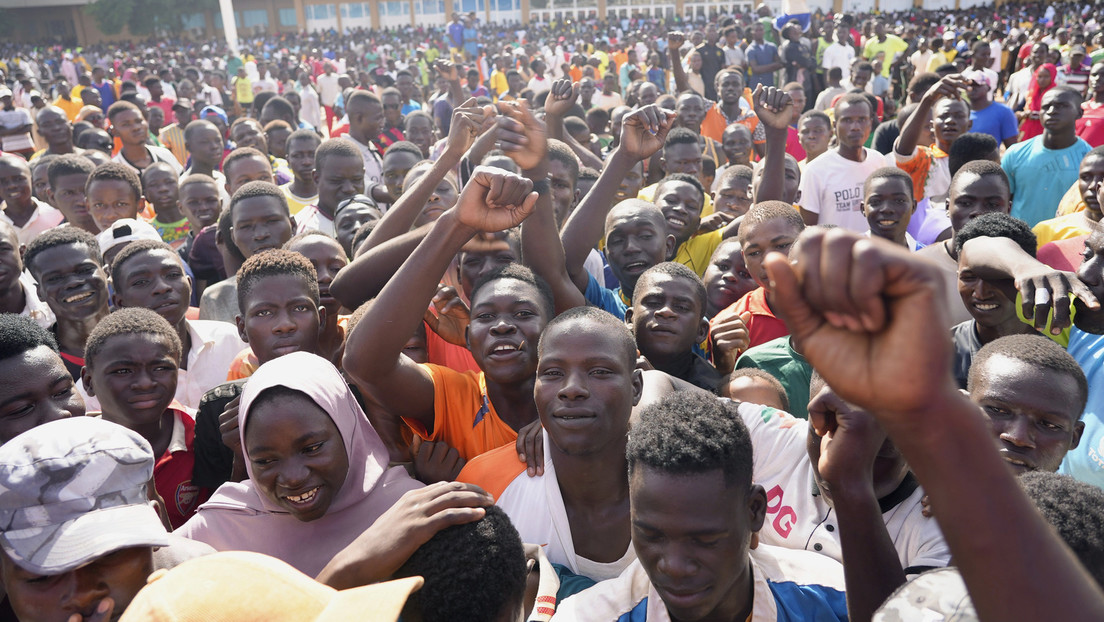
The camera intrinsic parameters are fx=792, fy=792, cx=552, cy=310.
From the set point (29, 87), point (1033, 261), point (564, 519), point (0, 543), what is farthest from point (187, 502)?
point (29, 87)

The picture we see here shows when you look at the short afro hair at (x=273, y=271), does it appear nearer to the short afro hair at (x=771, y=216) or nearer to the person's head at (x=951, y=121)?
the short afro hair at (x=771, y=216)

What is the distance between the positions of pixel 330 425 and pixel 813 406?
52.9 inches

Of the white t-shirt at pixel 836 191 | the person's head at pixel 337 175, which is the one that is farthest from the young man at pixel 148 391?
the white t-shirt at pixel 836 191

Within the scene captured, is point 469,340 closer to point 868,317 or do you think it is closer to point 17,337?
point 17,337

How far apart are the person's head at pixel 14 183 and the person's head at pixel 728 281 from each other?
193 inches

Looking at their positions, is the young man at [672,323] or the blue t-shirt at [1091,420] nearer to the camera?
the blue t-shirt at [1091,420]

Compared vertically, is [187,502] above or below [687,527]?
below

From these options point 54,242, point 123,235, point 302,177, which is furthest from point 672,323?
point 302,177

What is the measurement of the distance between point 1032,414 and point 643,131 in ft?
7.23

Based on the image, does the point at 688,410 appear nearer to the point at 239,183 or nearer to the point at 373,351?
the point at 373,351

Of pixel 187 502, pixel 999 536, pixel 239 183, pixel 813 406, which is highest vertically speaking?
pixel 999 536

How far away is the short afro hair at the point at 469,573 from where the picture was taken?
164 cm

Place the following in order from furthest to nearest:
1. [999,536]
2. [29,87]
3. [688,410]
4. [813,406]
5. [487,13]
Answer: [487,13] → [29,87] → [688,410] → [813,406] → [999,536]

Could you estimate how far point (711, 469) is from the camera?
1.87 m
